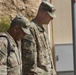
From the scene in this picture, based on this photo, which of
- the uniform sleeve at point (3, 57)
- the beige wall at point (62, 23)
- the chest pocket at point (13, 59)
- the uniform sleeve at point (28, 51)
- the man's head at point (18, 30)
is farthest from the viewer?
the beige wall at point (62, 23)

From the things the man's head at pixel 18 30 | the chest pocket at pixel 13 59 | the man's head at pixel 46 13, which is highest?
the man's head at pixel 46 13

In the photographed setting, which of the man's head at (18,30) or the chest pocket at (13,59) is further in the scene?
the man's head at (18,30)

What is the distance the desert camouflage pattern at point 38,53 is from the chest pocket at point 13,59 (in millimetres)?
374

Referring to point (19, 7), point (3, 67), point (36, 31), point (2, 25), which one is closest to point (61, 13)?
point (19, 7)

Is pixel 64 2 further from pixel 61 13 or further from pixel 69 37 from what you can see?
pixel 69 37

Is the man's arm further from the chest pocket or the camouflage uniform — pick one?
the chest pocket

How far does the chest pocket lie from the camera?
13.2 feet

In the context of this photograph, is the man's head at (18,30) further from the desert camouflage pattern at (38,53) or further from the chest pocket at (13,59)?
the desert camouflage pattern at (38,53)

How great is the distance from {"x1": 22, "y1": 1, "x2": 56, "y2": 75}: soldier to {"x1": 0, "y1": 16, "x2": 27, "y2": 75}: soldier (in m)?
0.23

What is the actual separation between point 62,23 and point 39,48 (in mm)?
3189

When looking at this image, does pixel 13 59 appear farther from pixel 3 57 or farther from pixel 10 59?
pixel 3 57

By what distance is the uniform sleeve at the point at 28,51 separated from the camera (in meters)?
4.51

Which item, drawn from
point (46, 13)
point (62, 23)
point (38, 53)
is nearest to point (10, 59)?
point (38, 53)

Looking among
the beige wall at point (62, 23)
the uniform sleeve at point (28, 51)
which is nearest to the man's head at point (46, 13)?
the uniform sleeve at point (28, 51)
